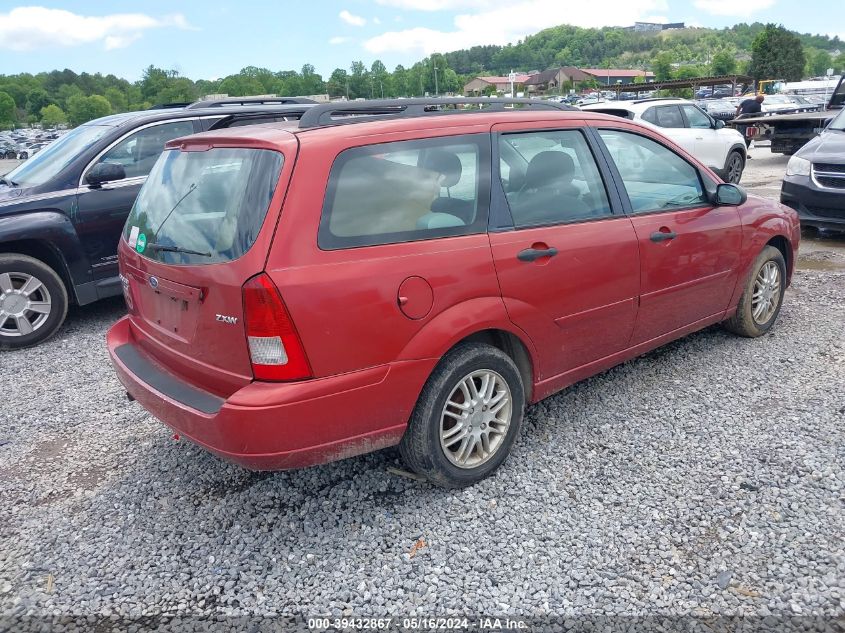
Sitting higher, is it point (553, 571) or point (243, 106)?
point (243, 106)

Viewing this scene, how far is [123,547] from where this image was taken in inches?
116

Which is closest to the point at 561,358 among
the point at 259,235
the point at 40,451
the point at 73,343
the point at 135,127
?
the point at 259,235

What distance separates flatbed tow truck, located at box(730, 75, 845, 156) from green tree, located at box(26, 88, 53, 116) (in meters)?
137

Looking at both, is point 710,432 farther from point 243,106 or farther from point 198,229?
point 243,106

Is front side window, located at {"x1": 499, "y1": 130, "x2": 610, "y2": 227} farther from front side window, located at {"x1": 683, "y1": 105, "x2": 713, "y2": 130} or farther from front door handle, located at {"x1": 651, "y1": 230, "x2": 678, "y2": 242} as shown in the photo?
front side window, located at {"x1": 683, "y1": 105, "x2": 713, "y2": 130}

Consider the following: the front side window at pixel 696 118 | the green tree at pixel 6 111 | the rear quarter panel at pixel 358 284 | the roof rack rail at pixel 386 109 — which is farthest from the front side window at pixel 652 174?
the green tree at pixel 6 111

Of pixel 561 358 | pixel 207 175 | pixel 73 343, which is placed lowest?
pixel 73 343

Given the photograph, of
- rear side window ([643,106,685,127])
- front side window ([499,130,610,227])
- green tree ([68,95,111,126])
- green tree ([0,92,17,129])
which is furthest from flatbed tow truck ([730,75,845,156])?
green tree ([0,92,17,129])

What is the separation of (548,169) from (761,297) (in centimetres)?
244

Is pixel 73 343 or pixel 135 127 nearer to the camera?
pixel 73 343

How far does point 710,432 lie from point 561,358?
0.97m

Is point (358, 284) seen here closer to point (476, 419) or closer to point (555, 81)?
point (476, 419)

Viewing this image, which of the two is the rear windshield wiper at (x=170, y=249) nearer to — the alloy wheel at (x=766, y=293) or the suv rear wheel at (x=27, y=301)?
the suv rear wheel at (x=27, y=301)

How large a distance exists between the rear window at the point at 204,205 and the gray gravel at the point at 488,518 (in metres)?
1.27
